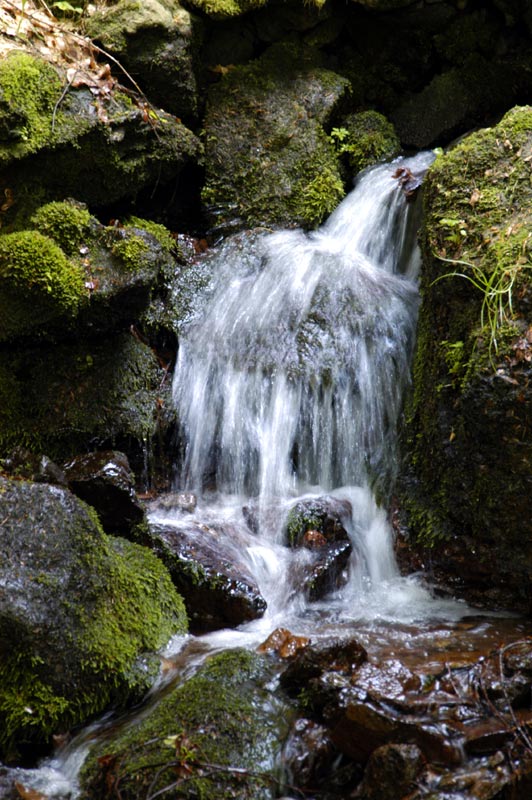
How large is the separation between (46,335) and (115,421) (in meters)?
0.78

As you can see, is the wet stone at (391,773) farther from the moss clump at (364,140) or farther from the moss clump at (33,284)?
the moss clump at (364,140)

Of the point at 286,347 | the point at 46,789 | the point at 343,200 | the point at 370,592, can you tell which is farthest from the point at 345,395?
the point at 46,789

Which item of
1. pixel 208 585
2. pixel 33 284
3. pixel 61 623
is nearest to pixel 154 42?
pixel 33 284

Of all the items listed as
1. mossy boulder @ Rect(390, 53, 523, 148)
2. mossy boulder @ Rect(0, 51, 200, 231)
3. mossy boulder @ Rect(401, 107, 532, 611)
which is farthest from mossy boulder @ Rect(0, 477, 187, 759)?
mossy boulder @ Rect(390, 53, 523, 148)

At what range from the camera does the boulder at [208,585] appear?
404 centimetres

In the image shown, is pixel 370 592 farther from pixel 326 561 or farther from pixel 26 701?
pixel 26 701

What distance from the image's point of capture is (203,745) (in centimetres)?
284

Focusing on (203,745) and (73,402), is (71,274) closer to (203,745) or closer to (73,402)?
(73,402)

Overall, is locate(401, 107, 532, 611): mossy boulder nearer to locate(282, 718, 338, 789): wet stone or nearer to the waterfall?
the waterfall

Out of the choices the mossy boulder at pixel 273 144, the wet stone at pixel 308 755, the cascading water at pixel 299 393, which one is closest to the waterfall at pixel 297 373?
the cascading water at pixel 299 393

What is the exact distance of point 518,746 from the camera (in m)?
2.76

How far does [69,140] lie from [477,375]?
352 cm

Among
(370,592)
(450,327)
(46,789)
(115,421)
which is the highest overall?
(450,327)

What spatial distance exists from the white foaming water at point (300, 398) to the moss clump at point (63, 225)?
3.96 feet
